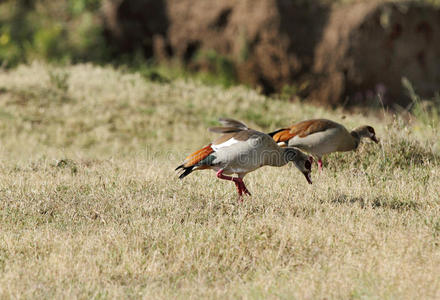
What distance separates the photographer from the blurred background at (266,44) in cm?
1486

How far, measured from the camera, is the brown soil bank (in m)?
14.9

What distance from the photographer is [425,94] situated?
1552 cm

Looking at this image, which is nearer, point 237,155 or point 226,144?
point 237,155

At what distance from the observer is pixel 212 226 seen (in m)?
Answer: 5.59

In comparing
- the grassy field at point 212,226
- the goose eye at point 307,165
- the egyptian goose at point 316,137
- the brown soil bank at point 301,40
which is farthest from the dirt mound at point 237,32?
the goose eye at point 307,165

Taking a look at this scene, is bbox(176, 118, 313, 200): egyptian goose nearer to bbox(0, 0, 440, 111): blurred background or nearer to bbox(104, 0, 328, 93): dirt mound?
bbox(0, 0, 440, 111): blurred background

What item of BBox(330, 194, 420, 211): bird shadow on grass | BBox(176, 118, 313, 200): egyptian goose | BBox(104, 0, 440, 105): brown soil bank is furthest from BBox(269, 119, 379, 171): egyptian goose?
BBox(104, 0, 440, 105): brown soil bank

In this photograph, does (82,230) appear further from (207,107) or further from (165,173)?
(207,107)

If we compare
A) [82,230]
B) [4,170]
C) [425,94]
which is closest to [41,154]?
[4,170]

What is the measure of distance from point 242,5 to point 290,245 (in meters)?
10.7

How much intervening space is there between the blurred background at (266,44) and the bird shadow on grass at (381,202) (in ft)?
25.3

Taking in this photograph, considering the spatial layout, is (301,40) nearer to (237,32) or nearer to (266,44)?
(266,44)

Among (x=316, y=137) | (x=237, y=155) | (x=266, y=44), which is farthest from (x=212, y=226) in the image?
(x=266, y=44)

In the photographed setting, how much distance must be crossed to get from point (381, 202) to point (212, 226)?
184 centimetres
